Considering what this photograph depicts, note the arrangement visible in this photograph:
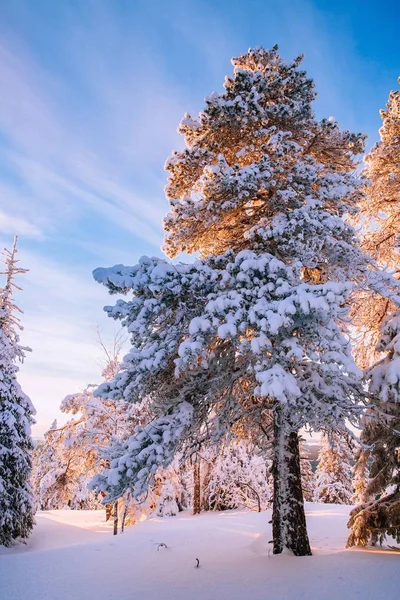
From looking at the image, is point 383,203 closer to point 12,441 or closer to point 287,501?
point 287,501

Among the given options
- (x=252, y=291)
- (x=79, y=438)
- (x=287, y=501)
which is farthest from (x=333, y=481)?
(x=252, y=291)

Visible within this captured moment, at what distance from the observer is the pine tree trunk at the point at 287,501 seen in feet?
23.4

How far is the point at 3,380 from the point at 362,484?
12.5 m

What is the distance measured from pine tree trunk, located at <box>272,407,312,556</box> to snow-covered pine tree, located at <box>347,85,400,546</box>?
5.16 feet

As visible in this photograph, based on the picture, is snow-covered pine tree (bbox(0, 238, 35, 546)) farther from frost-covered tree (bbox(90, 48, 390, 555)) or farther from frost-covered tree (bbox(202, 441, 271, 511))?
frost-covered tree (bbox(202, 441, 271, 511))

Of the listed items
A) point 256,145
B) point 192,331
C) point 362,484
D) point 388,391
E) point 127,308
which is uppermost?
point 256,145

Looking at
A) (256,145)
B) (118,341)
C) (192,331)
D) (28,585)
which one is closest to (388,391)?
(192,331)

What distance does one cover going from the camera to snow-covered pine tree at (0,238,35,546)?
13297 millimetres

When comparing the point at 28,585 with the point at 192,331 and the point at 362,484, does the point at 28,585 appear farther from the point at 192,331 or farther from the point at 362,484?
the point at 362,484

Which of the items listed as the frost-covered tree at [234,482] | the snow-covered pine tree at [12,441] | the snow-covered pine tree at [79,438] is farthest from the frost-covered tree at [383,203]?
the frost-covered tree at [234,482]

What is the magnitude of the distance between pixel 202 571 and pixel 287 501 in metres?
2.03

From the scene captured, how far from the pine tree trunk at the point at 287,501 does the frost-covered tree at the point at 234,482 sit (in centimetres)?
1566

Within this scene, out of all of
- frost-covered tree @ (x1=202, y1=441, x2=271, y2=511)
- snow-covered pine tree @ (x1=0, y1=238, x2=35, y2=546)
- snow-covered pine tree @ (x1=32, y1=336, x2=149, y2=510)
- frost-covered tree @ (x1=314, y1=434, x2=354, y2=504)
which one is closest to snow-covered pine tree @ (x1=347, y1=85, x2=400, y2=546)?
snow-covered pine tree @ (x1=32, y1=336, x2=149, y2=510)

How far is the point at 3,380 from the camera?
46.3 ft
